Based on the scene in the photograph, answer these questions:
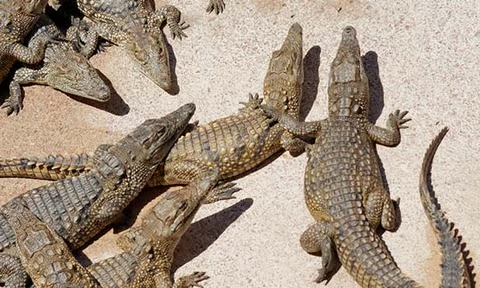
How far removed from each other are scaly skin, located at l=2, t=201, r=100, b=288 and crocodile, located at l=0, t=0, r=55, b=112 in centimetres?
184

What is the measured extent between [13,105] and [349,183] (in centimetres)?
327

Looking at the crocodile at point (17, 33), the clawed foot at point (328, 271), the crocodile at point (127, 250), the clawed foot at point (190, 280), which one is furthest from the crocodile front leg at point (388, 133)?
the crocodile at point (17, 33)

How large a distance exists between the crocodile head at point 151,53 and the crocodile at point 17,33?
0.85m

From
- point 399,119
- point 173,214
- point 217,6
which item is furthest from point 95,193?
point 399,119

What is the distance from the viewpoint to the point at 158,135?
6.93 metres

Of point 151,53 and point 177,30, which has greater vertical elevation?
point 177,30

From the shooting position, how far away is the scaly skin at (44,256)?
6.07m

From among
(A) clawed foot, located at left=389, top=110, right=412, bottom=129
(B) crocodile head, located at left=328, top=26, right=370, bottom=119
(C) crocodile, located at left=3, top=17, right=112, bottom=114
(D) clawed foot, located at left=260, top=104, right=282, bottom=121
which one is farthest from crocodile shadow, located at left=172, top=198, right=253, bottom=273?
(C) crocodile, located at left=3, top=17, right=112, bottom=114

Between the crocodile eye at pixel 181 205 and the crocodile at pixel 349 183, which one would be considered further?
the crocodile eye at pixel 181 205

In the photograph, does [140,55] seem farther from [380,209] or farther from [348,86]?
[380,209]

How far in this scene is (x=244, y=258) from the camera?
6648 millimetres

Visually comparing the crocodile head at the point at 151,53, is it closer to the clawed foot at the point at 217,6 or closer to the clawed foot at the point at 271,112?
the clawed foot at the point at 217,6

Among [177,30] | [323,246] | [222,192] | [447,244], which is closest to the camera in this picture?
[447,244]

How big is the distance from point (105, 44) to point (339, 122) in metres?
2.59
